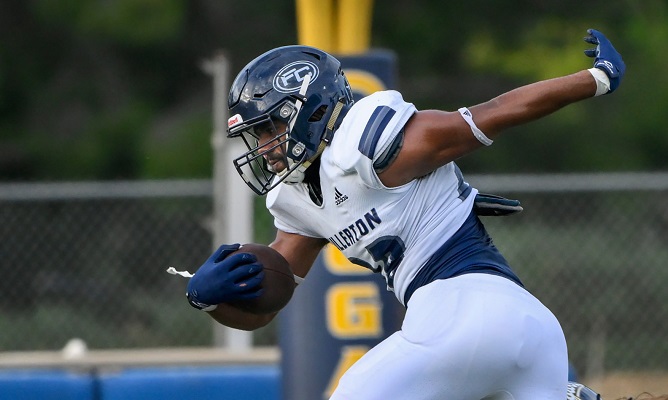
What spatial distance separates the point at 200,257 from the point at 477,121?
4201 mm

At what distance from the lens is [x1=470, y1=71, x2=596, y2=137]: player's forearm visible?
Result: 3.46 meters

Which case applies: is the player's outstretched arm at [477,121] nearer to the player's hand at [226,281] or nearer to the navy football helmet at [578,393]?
the player's hand at [226,281]

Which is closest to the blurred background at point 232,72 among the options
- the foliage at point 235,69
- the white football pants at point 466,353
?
the foliage at point 235,69

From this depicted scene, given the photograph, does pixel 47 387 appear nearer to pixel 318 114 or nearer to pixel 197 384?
pixel 197 384

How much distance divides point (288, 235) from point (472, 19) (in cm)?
977

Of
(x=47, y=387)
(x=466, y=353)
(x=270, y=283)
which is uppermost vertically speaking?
(x=466, y=353)

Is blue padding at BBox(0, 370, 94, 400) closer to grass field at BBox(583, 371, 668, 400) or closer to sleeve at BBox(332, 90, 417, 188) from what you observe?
grass field at BBox(583, 371, 668, 400)

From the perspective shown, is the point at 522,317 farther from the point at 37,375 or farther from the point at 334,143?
the point at 37,375

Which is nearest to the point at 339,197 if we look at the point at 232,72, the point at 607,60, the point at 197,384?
the point at 607,60

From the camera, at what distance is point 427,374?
3.31 m

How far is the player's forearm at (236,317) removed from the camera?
12.6ft

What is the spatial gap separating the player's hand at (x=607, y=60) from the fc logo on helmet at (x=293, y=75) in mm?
840

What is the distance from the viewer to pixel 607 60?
11.7 feet

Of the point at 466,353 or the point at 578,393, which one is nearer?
the point at 466,353
